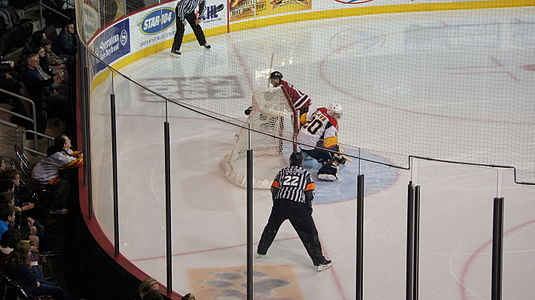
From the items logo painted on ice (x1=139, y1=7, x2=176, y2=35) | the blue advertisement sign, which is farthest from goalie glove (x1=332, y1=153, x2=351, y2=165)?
logo painted on ice (x1=139, y1=7, x2=176, y2=35)

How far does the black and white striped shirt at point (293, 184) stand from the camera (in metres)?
4.83

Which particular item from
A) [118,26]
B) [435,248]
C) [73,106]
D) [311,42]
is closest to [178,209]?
[435,248]

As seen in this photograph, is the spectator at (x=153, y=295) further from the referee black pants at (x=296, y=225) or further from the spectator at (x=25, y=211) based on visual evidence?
the spectator at (x=25, y=211)

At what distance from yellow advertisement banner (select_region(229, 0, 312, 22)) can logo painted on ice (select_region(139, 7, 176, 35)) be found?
43.5 inches

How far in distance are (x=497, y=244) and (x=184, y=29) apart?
8.41 meters

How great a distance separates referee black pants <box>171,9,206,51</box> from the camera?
456 inches

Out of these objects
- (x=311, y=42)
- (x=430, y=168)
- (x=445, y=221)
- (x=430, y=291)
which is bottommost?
(x=430, y=291)

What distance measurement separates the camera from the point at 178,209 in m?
5.09

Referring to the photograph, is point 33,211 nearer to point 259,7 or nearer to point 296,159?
point 296,159

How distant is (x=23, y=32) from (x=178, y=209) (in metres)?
5.61

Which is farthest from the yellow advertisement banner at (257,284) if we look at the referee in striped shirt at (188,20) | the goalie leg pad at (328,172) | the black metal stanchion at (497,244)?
the referee in striped shirt at (188,20)

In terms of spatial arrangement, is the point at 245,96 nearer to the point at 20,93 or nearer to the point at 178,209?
the point at 20,93

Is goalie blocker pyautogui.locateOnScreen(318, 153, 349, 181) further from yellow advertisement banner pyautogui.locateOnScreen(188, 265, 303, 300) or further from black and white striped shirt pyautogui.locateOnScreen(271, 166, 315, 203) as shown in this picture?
yellow advertisement banner pyautogui.locateOnScreen(188, 265, 303, 300)

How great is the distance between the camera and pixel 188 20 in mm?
11898
